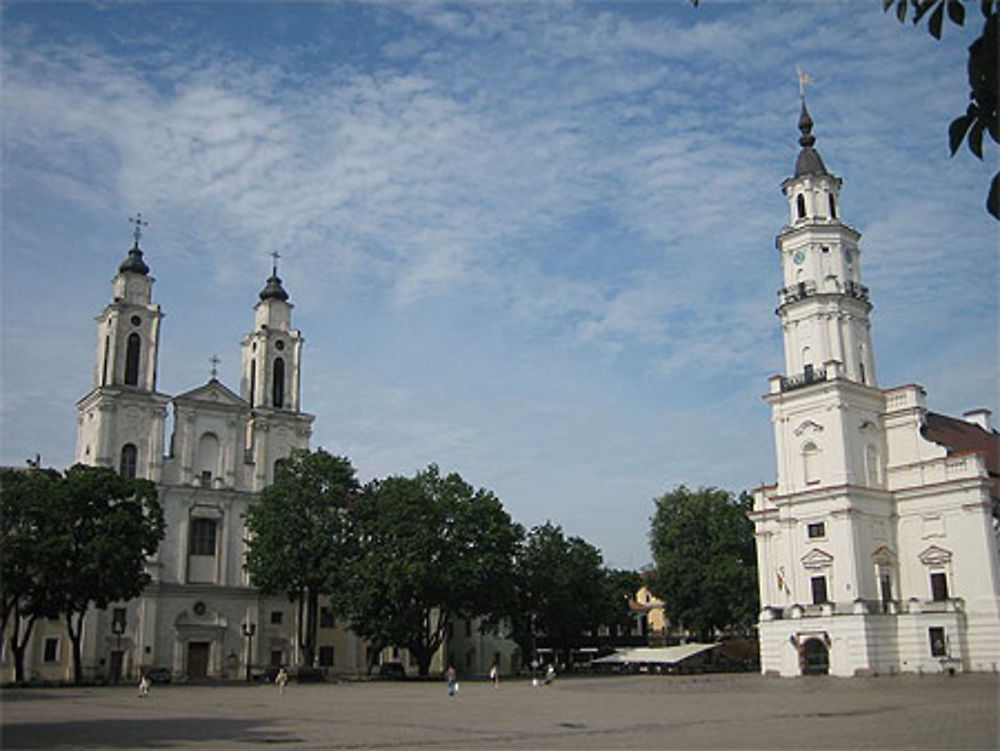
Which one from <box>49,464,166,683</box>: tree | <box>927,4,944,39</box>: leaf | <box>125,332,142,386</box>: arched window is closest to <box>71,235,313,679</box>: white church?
<box>125,332,142,386</box>: arched window

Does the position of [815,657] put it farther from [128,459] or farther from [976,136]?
[976,136]

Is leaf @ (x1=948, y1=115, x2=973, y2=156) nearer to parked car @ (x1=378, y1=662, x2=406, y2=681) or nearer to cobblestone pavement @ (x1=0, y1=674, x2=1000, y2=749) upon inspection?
cobblestone pavement @ (x1=0, y1=674, x2=1000, y2=749)

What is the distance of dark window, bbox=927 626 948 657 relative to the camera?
53000 mm

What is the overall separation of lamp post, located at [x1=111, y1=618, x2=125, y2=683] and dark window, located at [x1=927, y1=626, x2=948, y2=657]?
153 feet

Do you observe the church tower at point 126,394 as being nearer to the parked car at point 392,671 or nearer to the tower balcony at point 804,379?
the parked car at point 392,671

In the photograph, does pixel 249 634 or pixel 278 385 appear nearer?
pixel 249 634

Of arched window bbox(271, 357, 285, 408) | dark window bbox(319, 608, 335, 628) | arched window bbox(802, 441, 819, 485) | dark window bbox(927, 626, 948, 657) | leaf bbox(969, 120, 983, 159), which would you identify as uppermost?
arched window bbox(271, 357, 285, 408)

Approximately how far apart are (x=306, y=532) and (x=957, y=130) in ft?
197

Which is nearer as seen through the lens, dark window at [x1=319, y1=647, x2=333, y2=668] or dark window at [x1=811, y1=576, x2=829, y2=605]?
dark window at [x1=811, y1=576, x2=829, y2=605]

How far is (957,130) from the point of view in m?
6.72

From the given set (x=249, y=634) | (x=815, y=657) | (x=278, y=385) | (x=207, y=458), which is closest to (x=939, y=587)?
(x=815, y=657)

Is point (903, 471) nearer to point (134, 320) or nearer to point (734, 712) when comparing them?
point (734, 712)

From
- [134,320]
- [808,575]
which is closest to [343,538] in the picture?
[134,320]

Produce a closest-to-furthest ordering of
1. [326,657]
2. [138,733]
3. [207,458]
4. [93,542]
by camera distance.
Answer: [138,733] → [93,542] → [207,458] → [326,657]
